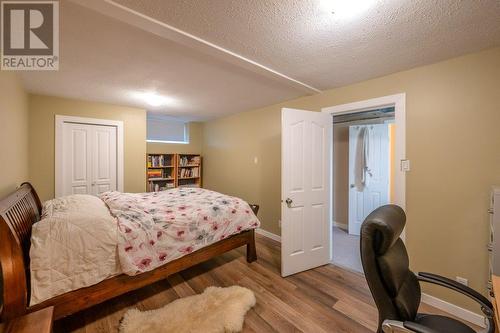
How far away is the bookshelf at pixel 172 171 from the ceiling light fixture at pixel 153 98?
1398 mm

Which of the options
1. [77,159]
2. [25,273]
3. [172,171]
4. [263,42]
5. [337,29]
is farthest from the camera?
[172,171]

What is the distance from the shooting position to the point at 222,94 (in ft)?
10.2

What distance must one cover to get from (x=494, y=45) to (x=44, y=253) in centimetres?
380

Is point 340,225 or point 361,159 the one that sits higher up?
point 361,159

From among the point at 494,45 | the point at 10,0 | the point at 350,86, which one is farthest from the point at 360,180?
the point at 10,0

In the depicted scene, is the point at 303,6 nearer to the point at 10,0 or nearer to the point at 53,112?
the point at 10,0

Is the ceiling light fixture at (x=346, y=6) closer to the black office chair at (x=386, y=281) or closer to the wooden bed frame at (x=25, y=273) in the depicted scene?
the black office chair at (x=386, y=281)

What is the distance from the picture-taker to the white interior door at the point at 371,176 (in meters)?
3.77

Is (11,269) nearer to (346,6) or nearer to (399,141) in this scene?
(346,6)

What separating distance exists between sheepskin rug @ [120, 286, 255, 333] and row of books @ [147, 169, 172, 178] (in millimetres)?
3083

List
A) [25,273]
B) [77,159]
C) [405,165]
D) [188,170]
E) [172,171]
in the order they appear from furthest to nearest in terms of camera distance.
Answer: [188,170], [172,171], [77,159], [405,165], [25,273]

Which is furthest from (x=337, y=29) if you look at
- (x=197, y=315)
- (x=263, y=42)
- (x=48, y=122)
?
(x=48, y=122)

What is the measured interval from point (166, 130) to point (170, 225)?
342 centimetres

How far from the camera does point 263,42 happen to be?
172 centimetres
